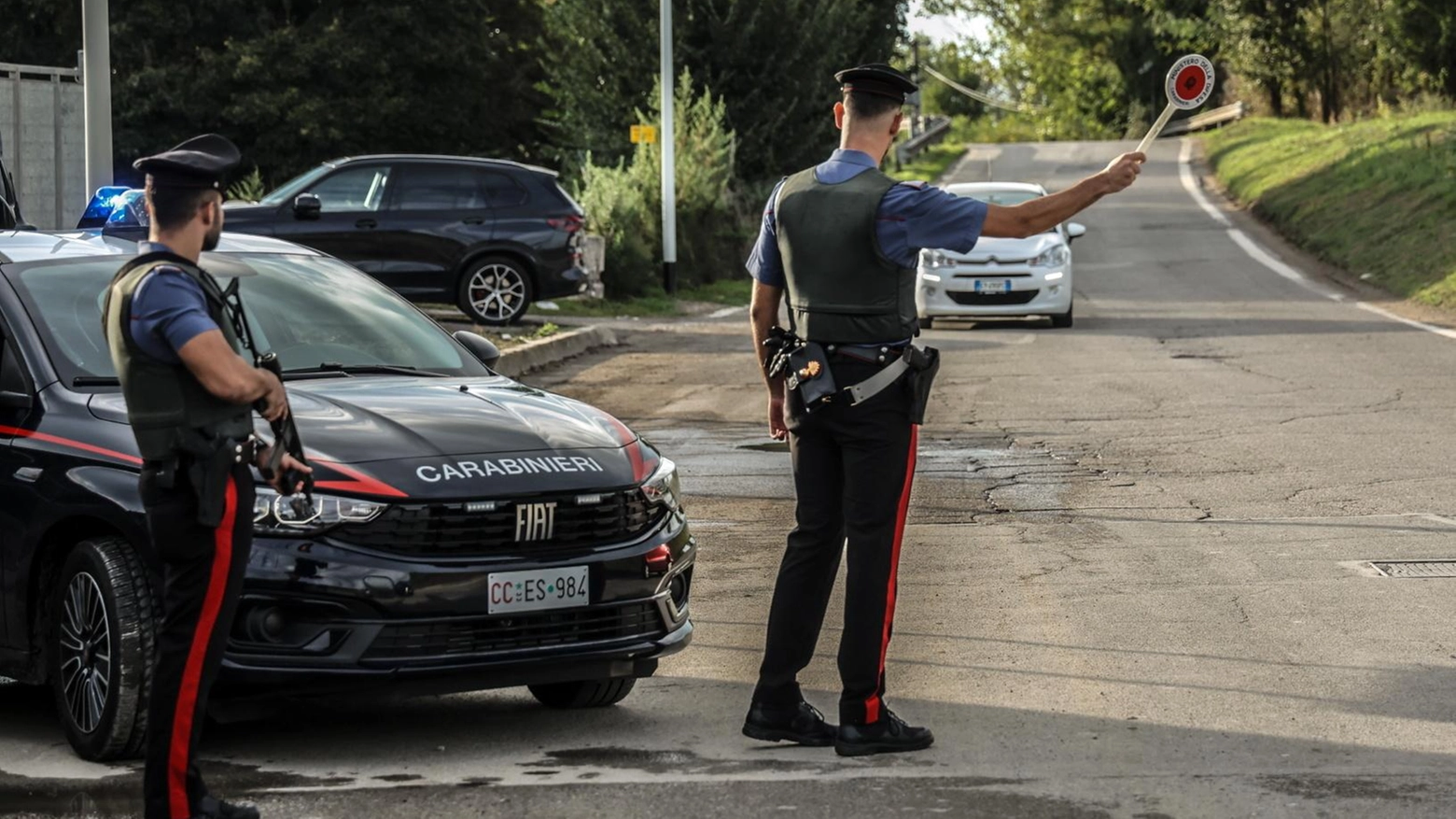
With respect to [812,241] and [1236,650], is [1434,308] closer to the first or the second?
[1236,650]

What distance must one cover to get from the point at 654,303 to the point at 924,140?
40480 millimetres

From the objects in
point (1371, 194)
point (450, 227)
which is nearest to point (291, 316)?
point (450, 227)

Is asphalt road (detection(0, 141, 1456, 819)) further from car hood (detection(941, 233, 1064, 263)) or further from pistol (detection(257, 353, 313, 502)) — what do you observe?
car hood (detection(941, 233, 1064, 263))

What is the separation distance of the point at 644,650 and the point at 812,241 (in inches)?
52.1

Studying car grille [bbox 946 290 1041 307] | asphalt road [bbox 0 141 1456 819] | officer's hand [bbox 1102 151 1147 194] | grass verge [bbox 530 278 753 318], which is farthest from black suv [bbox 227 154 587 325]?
officer's hand [bbox 1102 151 1147 194]

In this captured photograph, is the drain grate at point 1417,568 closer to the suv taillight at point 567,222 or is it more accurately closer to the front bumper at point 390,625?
the front bumper at point 390,625

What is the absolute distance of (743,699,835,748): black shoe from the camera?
5.77 m

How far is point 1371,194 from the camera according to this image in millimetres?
35188

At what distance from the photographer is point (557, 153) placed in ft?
138

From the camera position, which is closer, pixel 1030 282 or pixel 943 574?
pixel 943 574

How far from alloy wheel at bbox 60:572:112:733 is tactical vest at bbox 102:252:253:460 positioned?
924 millimetres

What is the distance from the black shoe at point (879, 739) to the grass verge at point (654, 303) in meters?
18.3

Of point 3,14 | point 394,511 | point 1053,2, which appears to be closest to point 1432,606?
point 394,511

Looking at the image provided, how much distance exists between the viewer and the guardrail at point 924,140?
2341 inches
